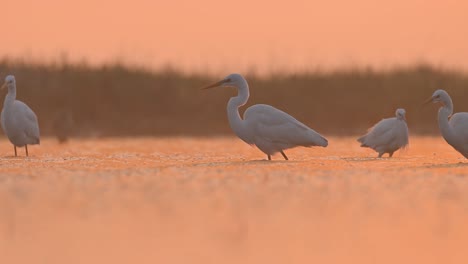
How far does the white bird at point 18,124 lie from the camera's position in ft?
46.2

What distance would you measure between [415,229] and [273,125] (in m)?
6.17

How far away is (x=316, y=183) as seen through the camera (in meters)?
8.52

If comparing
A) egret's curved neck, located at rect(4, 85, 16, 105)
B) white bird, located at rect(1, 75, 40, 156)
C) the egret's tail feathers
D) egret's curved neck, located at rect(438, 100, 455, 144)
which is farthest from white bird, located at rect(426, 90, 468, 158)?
egret's curved neck, located at rect(4, 85, 16, 105)

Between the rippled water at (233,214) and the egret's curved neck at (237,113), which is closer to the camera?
the rippled water at (233,214)

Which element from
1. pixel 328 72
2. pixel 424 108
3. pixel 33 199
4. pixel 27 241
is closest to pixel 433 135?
pixel 424 108

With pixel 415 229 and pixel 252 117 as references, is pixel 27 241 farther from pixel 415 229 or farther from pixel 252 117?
pixel 252 117

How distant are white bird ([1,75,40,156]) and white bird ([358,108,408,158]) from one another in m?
4.59

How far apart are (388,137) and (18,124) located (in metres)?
5.00

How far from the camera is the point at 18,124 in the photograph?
555 inches

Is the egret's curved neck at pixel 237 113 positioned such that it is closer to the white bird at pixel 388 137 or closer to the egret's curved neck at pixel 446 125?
the white bird at pixel 388 137

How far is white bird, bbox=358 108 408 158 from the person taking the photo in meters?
13.6

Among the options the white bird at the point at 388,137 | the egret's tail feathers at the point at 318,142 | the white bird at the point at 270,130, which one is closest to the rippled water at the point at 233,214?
the white bird at the point at 270,130

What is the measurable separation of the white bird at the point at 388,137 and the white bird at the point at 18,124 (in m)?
4.59

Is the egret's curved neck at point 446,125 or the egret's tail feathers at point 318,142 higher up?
the egret's curved neck at point 446,125
